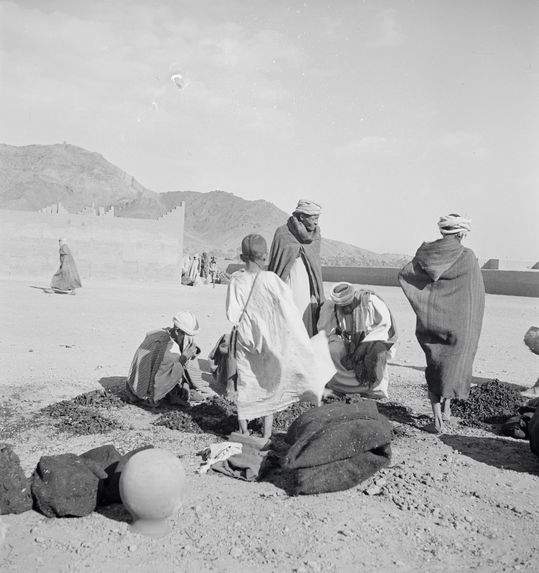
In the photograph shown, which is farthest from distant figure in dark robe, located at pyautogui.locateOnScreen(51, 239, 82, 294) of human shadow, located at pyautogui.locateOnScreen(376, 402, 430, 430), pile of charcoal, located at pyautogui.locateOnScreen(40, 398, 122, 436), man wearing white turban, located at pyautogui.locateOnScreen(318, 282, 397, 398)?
human shadow, located at pyautogui.locateOnScreen(376, 402, 430, 430)

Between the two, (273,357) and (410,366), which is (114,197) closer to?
(410,366)

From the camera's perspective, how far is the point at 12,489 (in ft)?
12.0

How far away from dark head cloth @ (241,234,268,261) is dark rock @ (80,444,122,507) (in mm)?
1892

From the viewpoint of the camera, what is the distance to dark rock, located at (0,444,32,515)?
364cm

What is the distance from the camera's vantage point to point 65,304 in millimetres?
14750

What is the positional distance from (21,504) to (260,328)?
1968 millimetres

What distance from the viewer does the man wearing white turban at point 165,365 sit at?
5.84 metres

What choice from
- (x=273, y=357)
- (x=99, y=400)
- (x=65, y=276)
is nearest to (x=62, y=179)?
(x=65, y=276)

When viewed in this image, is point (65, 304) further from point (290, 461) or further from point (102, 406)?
point (290, 461)

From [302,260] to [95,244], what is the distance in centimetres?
1972

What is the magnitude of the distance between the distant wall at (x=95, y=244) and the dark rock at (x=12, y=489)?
2135cm

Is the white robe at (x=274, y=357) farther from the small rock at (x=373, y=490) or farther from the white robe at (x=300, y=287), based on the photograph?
the white robe at (x=300, y=287)

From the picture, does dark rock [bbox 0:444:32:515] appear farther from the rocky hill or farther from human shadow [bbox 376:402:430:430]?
the rocky hill

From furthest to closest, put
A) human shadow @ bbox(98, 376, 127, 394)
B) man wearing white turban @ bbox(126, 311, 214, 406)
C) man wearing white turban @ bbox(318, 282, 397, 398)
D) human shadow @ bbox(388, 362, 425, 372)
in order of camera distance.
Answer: human shadow @ bbox(388, 362, 425, 372) → human shadow @ bbox(98, 376, 127, 394) → man wearing white turban @ bbox(318, 282, 397, 398) → man wearing white turban @ bbox(126, 311, 214, 406)
